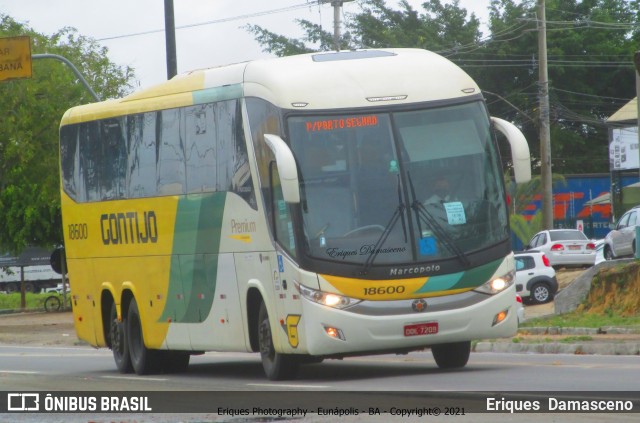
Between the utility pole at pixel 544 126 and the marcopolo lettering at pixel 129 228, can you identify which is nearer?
the marcopolo lettering at pixel 129 228

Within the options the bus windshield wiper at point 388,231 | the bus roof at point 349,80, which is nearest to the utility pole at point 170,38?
the bus roof at point 349,80

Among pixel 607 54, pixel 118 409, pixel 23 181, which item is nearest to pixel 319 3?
pixel 23 181

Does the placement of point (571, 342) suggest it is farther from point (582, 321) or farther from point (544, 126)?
point (544, 126)

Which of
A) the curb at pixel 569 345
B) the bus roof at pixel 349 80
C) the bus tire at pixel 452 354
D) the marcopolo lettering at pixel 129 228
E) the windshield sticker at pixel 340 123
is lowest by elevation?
the curb at pixel 569 345

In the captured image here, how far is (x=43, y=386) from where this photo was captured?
1664 centimetres

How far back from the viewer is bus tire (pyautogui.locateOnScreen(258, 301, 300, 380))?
1524 centimetres

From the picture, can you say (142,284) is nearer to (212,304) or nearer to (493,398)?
(212,304)

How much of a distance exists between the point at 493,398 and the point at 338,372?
5456mm

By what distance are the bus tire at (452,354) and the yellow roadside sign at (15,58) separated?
773 inches

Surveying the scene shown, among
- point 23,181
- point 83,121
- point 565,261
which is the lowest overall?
point 565,261

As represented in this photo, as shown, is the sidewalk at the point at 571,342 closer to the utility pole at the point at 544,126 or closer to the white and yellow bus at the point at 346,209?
the white and yellow bus at the point at 346,209

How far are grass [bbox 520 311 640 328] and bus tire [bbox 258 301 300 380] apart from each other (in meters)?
8.91

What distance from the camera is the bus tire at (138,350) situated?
19.2 m

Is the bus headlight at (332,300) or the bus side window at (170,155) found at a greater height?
the bus side window at (170,155)
